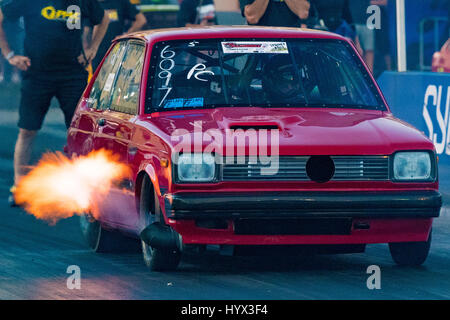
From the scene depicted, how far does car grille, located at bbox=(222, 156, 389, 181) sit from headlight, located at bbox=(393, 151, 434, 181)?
8 centimetres

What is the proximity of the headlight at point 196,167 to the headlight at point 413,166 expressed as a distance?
43.3 inches

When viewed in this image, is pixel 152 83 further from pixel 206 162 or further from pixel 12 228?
pixel 12 228

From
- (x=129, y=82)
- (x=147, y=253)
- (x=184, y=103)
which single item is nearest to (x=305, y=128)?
(x=184, y=103)

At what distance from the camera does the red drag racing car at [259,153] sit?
788 cm

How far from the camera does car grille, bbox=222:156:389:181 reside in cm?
788

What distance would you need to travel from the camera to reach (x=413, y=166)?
321 inches

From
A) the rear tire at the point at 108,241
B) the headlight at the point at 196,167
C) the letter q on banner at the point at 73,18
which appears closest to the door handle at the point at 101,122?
the rear tire at the point at 108,241

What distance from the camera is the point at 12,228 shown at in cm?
1087

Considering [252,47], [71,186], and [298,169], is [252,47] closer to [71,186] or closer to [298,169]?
[298,169]

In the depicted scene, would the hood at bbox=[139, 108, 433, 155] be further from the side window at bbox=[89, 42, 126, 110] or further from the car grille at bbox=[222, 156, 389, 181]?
the side window at bbox=[89, 42, 126, 110]

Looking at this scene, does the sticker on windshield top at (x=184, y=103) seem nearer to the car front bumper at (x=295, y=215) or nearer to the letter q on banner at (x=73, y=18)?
the car front bumper at (x=295, y=215)

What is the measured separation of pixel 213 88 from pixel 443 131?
5485 millimetres
